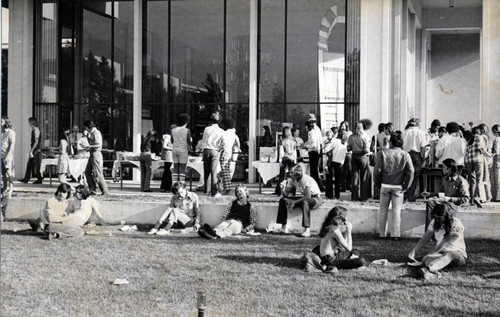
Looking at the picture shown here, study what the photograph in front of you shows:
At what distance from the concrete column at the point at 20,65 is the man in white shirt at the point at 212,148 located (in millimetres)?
7743

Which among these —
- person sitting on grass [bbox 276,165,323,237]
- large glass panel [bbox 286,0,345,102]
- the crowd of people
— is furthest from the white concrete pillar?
person sitting on grass [bbox 276,165,323,237]

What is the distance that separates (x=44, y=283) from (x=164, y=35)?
12968mm

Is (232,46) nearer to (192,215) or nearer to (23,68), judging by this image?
(23,68)

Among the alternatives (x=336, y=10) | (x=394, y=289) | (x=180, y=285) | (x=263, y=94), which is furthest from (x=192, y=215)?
(x=336, y=10)

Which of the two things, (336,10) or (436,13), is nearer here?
(336,10)

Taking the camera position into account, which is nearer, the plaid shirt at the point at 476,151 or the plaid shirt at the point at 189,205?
the plaid shirt at the point at 189,205

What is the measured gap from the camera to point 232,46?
63.2 ft

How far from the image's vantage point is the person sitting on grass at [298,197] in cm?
1138

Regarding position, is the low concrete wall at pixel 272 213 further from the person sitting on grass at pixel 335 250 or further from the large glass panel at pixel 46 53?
the large glass panel at pixel 46 53

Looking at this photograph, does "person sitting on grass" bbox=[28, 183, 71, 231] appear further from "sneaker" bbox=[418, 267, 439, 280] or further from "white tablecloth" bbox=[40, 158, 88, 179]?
"sneaker" bbox=[418, 267, 439, 280]

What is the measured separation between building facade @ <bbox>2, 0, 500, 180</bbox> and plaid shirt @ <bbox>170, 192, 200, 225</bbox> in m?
6.28

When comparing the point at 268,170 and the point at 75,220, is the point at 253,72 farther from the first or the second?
the point at 75,220

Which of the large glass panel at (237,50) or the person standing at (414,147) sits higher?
the large glass panel at (237,50)

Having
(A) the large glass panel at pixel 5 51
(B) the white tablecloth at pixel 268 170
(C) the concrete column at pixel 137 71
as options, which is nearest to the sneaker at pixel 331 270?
(B) the white tablecloth at pixel 268 170
